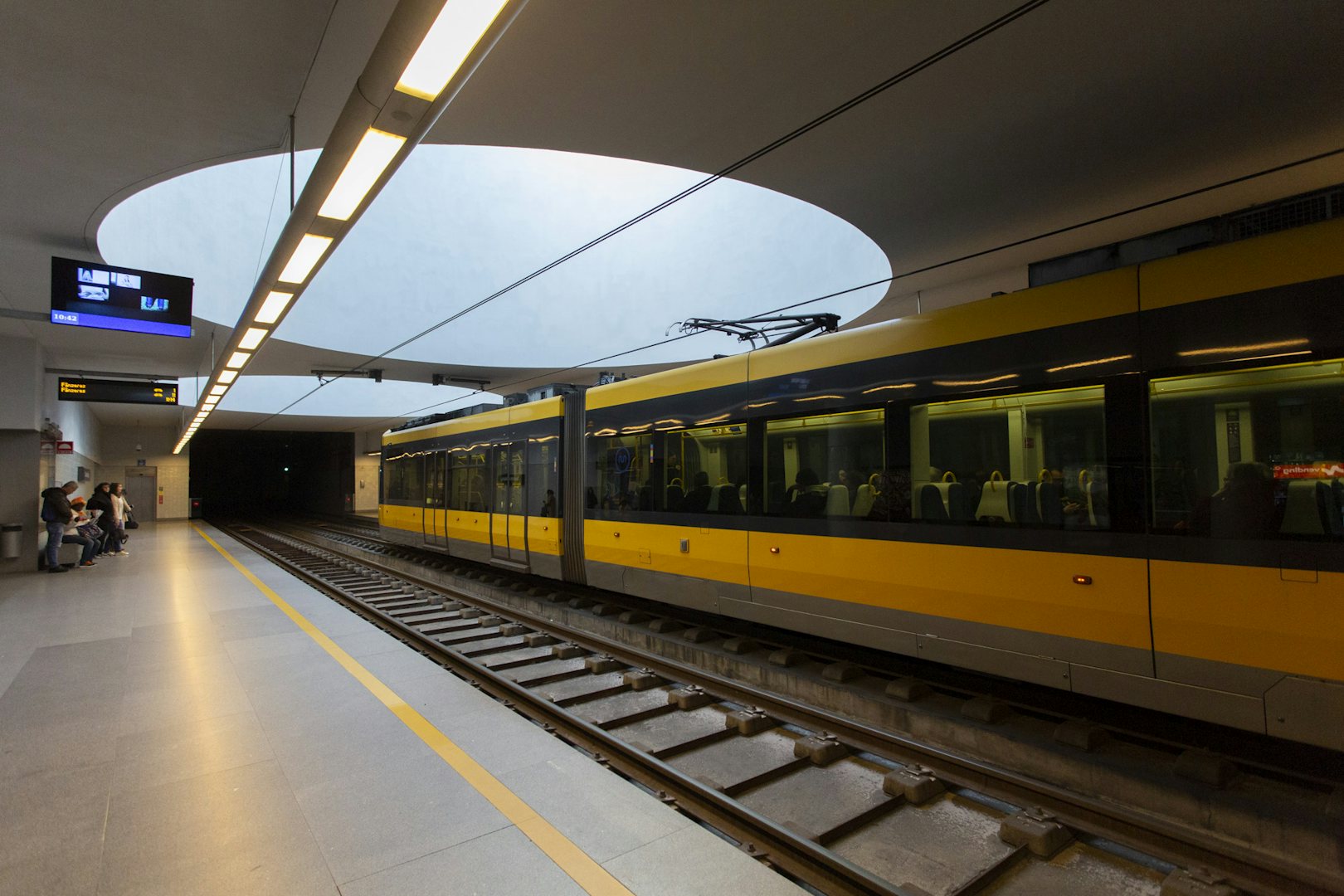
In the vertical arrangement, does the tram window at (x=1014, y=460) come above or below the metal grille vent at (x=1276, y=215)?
below

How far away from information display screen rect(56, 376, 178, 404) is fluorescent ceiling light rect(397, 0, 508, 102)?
16474mm

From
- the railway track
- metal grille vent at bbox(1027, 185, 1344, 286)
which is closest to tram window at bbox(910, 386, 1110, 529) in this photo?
metal grille vent at bbox(1027, 185, 1344, 286)

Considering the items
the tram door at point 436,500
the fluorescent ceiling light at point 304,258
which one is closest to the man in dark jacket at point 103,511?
the tram door at point 436,500

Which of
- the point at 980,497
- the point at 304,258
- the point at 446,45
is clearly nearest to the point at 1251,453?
the point at 980,497

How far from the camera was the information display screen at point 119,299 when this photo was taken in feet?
25.8

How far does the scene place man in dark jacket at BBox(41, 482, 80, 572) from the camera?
43.5 ft

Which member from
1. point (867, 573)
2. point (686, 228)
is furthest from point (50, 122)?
point (686, 228)

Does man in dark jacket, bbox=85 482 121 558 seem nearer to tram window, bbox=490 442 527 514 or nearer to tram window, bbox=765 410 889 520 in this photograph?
tram window, bbox=490 442 527 514

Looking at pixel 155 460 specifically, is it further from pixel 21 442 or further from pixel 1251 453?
pixel 1251 453

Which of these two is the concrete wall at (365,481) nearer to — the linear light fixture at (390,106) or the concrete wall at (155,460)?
the concrete wall at (155,460)

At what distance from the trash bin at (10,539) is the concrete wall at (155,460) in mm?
21683

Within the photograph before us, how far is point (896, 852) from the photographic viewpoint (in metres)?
3.66

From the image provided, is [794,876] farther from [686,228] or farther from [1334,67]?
[686,228]

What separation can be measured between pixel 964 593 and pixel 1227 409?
2115 mm
